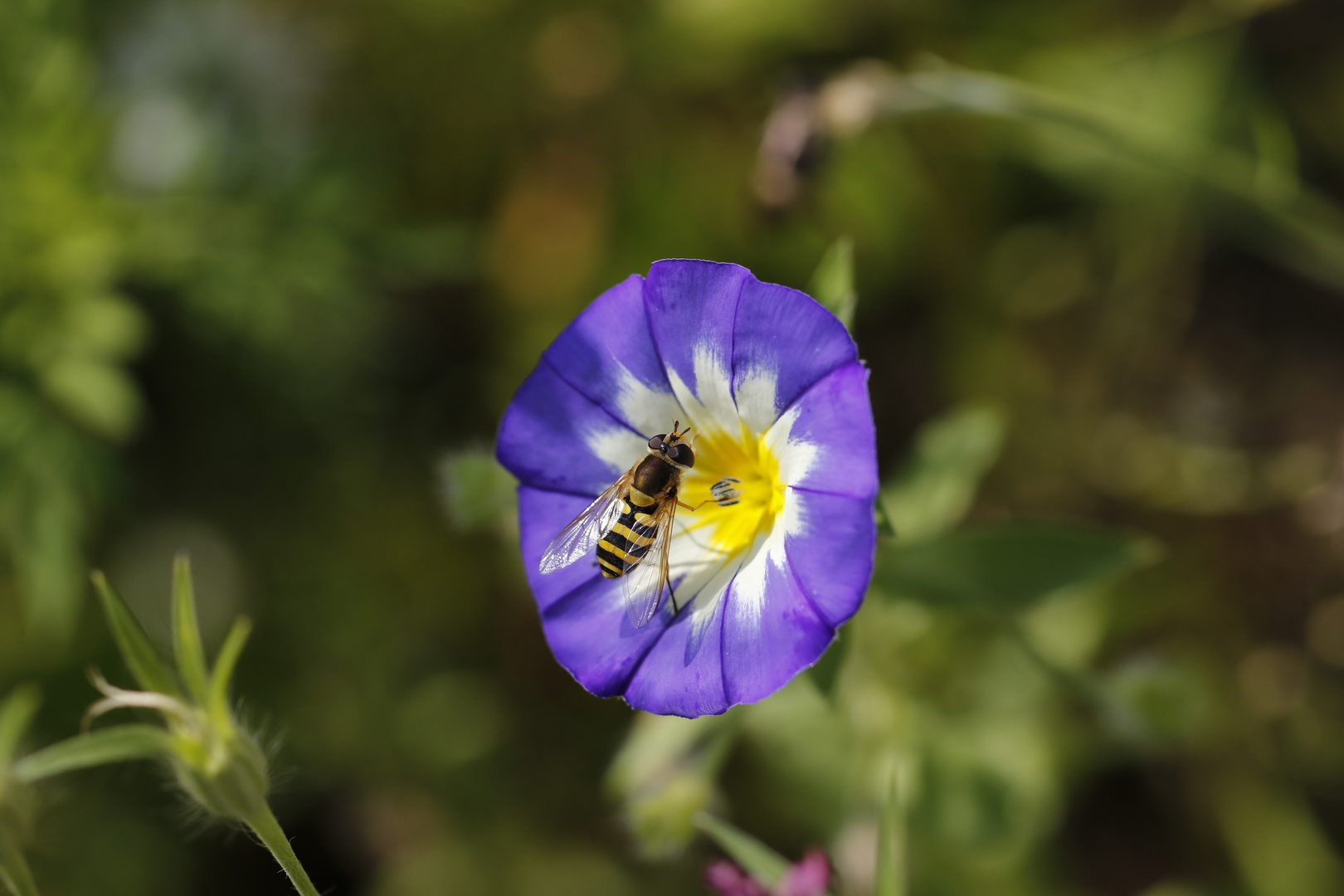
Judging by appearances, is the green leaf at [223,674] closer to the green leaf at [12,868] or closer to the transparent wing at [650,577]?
the green leaf at [12,868]

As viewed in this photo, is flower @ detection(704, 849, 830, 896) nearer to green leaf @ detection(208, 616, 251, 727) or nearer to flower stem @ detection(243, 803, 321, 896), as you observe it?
flower stem @ detection(243, 803, 321, 896)

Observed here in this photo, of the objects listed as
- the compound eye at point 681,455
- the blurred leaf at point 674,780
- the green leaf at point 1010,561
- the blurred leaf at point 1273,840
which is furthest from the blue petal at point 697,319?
the blurred leaf at point 1273,840

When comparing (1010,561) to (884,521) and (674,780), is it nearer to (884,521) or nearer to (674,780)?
(884,521)

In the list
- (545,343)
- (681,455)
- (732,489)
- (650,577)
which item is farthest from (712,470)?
(545,343)

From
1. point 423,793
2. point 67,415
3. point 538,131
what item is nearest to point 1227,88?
point 538,131

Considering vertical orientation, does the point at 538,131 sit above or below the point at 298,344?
above

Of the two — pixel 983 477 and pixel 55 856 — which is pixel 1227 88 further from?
pixel 55 856
